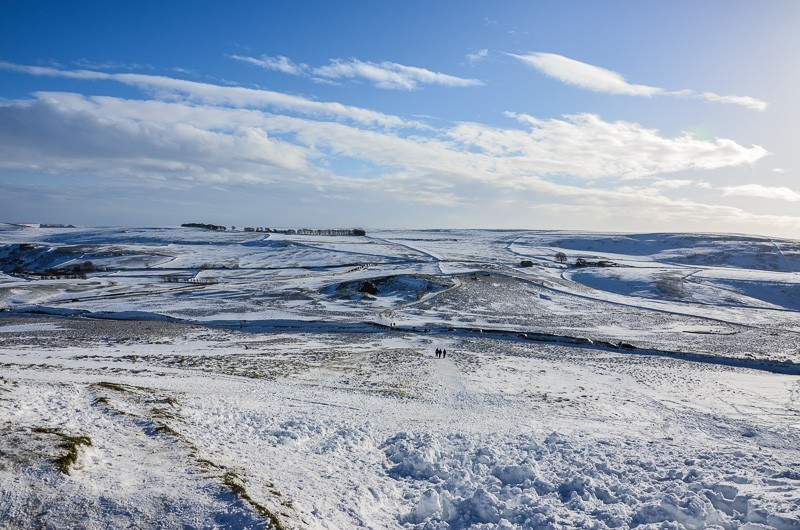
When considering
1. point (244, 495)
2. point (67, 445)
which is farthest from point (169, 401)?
point (244, 495)

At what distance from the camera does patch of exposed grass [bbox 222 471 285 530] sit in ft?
33.3

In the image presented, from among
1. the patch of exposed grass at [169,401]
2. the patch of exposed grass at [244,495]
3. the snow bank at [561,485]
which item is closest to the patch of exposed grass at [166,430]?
the patch of exposed grass at [169,401]

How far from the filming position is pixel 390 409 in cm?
2208

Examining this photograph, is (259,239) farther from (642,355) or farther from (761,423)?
(761,423)

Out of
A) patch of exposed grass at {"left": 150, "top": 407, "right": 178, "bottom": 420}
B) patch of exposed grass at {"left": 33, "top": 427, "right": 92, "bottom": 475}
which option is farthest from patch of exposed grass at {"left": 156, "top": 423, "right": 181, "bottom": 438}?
patch of exposed grass at {"left": 33, "top": 427, "right": 92, "bottom": 475}

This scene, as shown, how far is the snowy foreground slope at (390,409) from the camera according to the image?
11523 mm

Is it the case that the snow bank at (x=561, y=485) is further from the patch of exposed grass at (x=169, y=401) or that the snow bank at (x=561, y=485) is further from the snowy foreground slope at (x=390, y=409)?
the patch of exposed grass at (x=169, y=401)

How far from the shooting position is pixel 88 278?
8488 centimetres

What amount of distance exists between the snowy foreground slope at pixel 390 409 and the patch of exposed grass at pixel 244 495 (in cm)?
7

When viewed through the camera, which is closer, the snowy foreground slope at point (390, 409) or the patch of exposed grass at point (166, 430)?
the snowy foreground slope at point (390, 409)

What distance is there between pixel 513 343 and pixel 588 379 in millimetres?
13542

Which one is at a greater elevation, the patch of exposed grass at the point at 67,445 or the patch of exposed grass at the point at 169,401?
the patch of exposed grass at the point at 67,445

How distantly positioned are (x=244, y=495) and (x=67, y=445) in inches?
198

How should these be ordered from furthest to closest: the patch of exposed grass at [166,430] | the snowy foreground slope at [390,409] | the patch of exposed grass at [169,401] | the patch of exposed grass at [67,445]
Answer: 1. the patch of exposed grass at [169,401]
2. the patch of exposed grass at [166,430]
3. the snowy foreground slope at [390,409]
4. the patch of exposed grass at [67,445]
